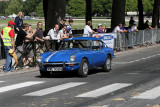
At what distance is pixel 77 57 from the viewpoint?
1466cm

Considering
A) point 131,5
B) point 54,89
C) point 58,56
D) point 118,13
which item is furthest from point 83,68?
point 131,5

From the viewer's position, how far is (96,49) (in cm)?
1625

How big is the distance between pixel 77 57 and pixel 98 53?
1.70 meters

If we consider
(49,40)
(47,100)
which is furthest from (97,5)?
(47,100)

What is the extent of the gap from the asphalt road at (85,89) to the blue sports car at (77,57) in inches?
14.3

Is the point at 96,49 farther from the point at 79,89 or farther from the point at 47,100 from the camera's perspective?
the point at 47,100

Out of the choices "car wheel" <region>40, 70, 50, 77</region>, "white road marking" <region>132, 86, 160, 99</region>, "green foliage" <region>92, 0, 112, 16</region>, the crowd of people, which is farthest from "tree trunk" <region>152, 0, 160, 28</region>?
"green foliage" <region>92, 0, 112, 16</region>

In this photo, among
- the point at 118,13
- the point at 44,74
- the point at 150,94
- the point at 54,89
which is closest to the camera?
the point at 150,94

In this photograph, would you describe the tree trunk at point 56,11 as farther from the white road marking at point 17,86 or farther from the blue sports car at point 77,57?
the white road marking at point 17,86

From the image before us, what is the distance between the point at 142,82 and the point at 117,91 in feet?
6.61

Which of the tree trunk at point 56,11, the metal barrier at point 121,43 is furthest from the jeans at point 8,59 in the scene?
the tree trunk at point 56,11

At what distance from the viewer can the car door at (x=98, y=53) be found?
52.2 ft

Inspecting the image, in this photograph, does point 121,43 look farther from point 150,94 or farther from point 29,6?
point 29,6

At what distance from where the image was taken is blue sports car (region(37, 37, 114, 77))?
48.1ft
